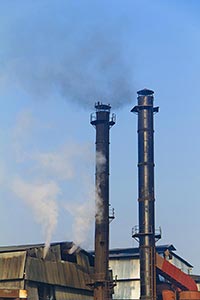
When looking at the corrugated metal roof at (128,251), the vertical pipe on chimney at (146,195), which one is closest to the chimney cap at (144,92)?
the vertical pipe on chimney at (146,195)

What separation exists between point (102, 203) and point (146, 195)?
3309mm

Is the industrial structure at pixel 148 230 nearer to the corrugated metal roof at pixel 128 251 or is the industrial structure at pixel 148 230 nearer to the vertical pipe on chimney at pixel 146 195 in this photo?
the vertical pipe on chimney at pixel 146 195

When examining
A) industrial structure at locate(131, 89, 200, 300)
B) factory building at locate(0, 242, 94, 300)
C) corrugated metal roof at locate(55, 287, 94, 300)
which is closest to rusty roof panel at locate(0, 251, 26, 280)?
factory building at locate(0, 242, 94, 300)

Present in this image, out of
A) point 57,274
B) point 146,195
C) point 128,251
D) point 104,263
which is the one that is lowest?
point 57,274

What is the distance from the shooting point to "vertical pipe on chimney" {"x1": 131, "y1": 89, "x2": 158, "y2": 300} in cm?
3859

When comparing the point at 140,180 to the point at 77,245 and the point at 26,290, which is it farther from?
the point at 26,290

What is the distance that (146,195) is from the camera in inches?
1563

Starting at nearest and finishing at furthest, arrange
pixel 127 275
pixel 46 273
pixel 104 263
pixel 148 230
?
pixel 46 273
pixel 104 263
pixel 148 230
pixel 127 275

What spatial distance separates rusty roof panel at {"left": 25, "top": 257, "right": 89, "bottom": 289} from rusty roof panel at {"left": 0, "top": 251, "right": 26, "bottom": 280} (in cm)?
39

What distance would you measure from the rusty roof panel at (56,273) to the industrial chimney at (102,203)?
1.07 meters

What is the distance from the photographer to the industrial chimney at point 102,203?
3700 centimetres

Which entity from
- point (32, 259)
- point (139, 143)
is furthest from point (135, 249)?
point (32, 259)

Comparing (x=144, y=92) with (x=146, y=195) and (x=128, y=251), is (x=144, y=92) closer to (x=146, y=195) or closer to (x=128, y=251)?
(x=146, y=195)

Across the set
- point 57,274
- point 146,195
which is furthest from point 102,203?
point 57,274
